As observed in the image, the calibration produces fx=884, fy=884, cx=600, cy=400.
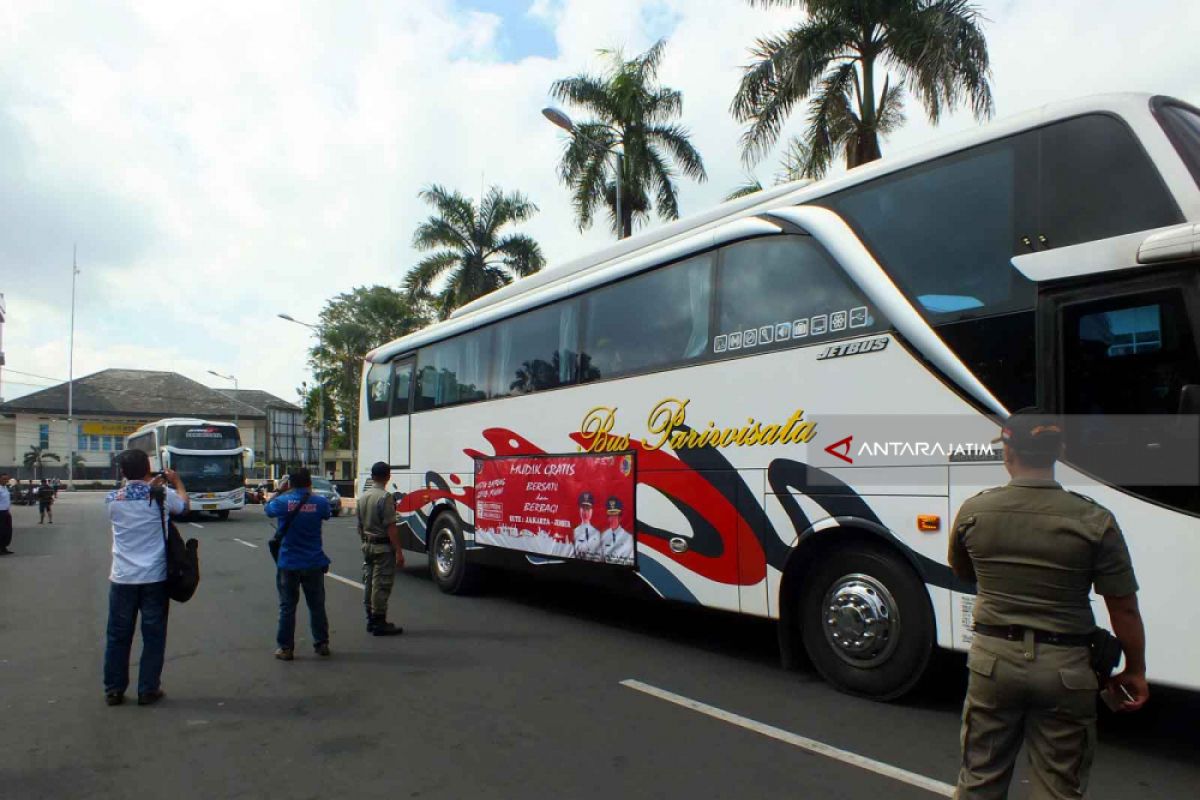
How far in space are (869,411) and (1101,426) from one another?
147 cm

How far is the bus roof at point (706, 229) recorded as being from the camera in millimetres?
5051

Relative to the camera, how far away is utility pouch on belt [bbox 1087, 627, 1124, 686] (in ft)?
9.84

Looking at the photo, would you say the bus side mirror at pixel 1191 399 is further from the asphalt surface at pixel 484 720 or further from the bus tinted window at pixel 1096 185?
the asphalt surface at pixel 484 720

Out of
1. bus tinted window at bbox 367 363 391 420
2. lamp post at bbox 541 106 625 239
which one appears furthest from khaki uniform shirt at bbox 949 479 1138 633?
lamp post at bbox 541 106 625 239

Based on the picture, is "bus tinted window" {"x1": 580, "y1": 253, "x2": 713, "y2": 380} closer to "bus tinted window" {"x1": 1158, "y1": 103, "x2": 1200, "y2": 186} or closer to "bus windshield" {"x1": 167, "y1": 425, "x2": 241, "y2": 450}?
"bus tinted window" {"x1": 1158, "y1": 103, "x2": 1200, "y2": 186}

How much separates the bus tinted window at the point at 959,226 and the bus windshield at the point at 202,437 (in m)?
27.6

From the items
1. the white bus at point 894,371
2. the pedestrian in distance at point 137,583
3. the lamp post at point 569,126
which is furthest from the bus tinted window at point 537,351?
the lamp post at point 569,126

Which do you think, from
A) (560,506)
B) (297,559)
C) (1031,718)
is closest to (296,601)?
(297,559)

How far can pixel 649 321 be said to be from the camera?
797 centimetres

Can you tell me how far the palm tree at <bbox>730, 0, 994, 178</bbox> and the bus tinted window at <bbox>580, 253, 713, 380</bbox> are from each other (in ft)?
33.2

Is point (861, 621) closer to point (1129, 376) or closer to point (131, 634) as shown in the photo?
point (1129, 376)

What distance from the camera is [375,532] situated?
875cm

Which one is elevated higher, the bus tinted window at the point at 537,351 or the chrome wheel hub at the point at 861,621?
the bus tinted window at the point at 537,351

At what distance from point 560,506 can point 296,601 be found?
277cm
